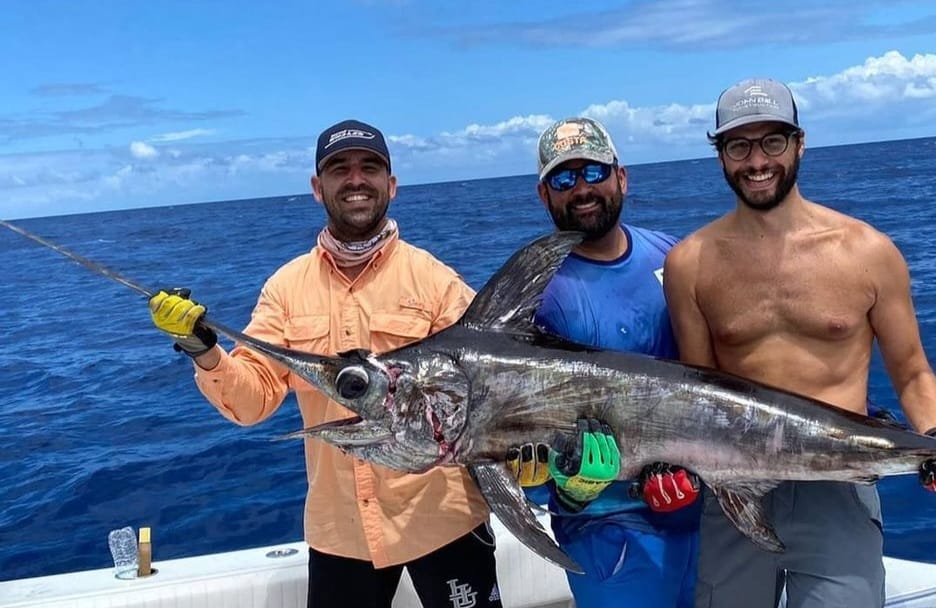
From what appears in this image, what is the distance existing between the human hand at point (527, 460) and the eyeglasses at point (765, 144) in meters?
1.12

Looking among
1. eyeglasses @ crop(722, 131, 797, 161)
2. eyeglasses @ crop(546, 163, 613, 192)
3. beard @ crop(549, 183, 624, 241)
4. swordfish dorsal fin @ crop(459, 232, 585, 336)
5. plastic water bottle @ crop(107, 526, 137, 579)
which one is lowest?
plastic water bottle @ crop(107, 526, 137, 579)

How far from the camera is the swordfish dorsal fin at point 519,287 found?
2.52m

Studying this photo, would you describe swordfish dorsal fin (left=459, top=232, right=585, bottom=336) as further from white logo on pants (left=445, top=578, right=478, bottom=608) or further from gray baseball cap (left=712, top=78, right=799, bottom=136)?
white logo on pants (left=445, top=578, right=478, bottom=608)

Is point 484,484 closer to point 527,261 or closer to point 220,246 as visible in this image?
point 527,261

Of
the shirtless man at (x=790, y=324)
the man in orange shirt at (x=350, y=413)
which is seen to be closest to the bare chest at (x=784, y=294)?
the shirtless man at (x=790, y=324)

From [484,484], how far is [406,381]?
1.20 ft

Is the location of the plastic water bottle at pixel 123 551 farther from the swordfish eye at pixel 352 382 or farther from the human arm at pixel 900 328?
the human arm at pixel 900 328

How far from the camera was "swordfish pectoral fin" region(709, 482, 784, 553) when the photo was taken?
2.46 m

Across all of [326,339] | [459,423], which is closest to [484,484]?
[459,423]

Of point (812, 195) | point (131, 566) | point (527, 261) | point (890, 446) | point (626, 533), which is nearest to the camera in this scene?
point (890, 446)

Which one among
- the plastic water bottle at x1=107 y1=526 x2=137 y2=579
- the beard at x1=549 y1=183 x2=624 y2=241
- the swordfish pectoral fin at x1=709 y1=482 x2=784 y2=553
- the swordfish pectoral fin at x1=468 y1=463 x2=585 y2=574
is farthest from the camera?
the plastic water bottle at x1=107 y1=526 x2=137 y2=579

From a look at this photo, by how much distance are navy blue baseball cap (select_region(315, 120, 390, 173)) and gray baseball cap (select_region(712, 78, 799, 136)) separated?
113 centimetres

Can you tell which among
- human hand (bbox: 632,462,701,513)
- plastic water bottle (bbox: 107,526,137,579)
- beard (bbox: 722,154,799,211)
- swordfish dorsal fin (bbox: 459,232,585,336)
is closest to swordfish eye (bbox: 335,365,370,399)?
swordfish dorsal fin (bbox: 459,232,585,336)

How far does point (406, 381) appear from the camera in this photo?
2373 millimetres
